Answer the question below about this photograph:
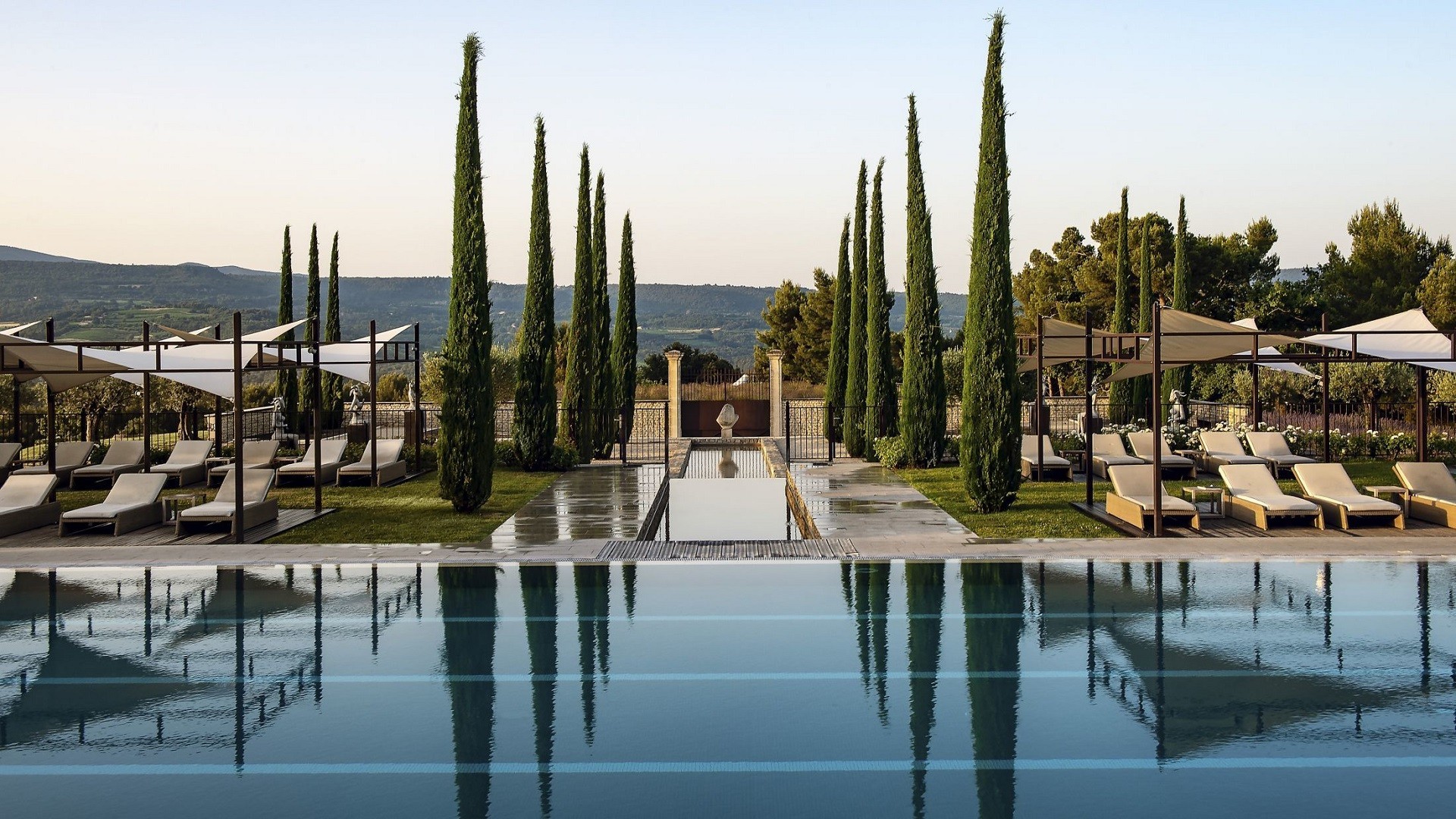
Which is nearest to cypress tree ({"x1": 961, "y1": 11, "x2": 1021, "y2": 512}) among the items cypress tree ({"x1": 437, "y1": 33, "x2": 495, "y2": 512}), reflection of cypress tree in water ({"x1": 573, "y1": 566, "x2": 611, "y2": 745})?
reflection of cypress tree in water ({"x1": 573, "y1": 566, "x2": 611, "y2": 745})

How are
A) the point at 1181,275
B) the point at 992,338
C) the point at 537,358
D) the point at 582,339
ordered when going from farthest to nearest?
1. the point at 1181,275
2. the point at 582,339
3. the point at 537,358
4. the point at 992,338

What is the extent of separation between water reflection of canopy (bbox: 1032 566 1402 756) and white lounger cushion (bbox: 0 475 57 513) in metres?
12.3

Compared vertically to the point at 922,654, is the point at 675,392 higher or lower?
higher

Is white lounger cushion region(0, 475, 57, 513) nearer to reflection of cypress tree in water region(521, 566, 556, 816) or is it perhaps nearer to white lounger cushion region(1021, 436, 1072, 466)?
reflection of cypress tree in water region(521, 566, 556, 816)

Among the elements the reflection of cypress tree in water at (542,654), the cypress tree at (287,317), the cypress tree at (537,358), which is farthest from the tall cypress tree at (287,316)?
the reflection of cypress tree in water at (542,654)

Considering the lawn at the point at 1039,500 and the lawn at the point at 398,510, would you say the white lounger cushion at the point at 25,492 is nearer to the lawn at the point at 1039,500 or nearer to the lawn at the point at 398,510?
the lawn at the point at 398,510

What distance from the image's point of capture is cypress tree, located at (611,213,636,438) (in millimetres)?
29672

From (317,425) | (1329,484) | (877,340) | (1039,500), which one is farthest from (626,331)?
(1329,484)

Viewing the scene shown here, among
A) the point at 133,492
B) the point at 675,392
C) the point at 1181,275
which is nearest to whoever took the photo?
the point at 133,492

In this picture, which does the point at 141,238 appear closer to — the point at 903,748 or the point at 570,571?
the point at 570,571

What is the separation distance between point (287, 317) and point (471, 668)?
25448mm

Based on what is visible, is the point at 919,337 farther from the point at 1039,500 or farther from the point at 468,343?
the point at 468,343

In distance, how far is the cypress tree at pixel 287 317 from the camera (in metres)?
28.2

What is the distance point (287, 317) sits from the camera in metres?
30.4
